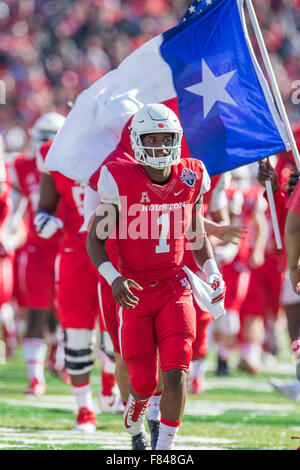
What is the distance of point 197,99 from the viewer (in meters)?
6.36

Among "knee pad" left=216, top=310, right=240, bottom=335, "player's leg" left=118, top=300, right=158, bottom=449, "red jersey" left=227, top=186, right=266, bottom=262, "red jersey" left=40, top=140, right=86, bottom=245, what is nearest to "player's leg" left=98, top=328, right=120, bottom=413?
"red jersey" left=40, top=140, right=86, bottom=245

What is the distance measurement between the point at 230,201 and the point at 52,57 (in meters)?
11.8

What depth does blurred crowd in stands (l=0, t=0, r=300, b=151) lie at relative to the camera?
1925 cm

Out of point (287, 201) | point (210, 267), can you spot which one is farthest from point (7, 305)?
point (210, 267)

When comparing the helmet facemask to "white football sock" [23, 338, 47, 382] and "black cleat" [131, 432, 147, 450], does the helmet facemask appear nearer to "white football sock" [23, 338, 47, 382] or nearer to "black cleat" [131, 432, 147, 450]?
"black cleat" [131, 432, 147, 450]

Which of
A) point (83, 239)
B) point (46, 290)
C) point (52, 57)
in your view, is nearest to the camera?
point (83, 239)

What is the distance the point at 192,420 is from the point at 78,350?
1.08 meters

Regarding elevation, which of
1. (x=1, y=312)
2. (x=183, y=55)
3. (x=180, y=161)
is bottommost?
(x=1, y=312)

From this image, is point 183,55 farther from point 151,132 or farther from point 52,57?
point 52,57

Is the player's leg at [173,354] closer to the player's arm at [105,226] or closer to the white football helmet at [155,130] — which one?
the player's arm at [105,226]

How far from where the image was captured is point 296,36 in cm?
2292

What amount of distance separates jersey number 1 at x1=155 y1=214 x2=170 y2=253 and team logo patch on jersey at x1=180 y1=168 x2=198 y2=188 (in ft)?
0.68

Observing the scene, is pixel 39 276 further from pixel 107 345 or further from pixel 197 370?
pixel 107 345

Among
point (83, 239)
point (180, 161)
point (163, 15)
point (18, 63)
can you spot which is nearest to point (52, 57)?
point (18, 63)
